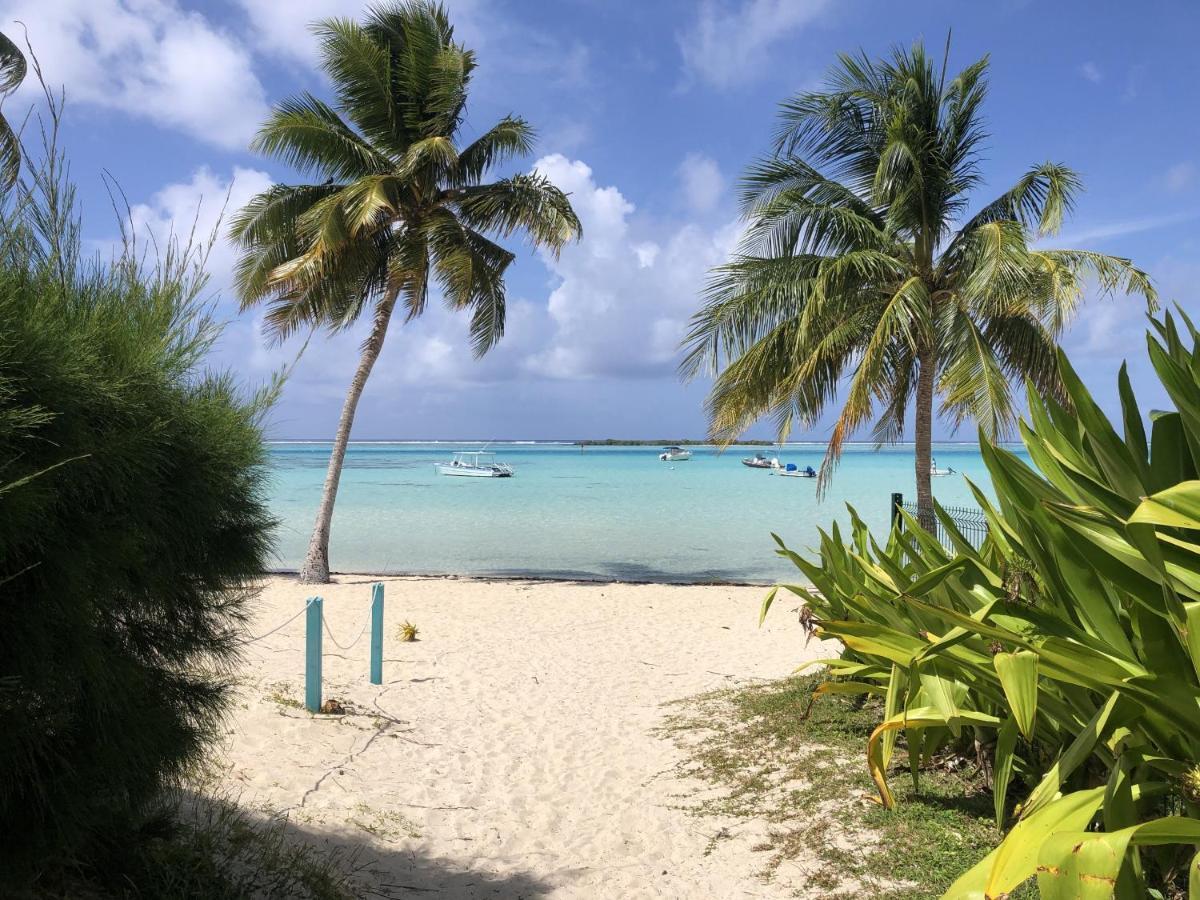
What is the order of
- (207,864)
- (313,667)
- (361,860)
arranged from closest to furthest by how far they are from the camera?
(207,864) → (361,860) → (313,667)

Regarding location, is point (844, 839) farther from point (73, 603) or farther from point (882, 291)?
point (882, 291)

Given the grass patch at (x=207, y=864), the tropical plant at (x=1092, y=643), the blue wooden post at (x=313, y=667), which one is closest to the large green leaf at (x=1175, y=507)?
the tropical plant at (x=1092, y=643)

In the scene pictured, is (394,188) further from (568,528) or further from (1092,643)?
(568,528)

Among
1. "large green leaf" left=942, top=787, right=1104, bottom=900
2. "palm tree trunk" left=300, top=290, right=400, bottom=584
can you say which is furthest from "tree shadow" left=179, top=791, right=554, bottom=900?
"palm tree trunk" left=300, top=290, right=400, bottom=584

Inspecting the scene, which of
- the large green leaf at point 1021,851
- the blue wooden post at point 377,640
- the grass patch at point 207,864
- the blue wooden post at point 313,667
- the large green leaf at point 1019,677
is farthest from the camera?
the blue wooden post at point 377,640

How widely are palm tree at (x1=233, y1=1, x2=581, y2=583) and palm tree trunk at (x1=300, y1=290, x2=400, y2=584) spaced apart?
21 millimetres

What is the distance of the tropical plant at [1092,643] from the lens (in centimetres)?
186

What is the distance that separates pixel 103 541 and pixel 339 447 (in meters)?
12.8

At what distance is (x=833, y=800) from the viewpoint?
4363mm

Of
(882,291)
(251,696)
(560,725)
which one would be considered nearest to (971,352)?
(882,291)

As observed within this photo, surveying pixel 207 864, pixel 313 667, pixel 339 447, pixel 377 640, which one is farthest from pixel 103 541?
pixel 339 447

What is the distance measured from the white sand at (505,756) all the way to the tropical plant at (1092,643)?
1.45 meters

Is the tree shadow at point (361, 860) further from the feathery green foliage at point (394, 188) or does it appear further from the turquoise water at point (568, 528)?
the feathery green foliage at point (394, 188)

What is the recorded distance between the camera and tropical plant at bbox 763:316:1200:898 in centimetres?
186
